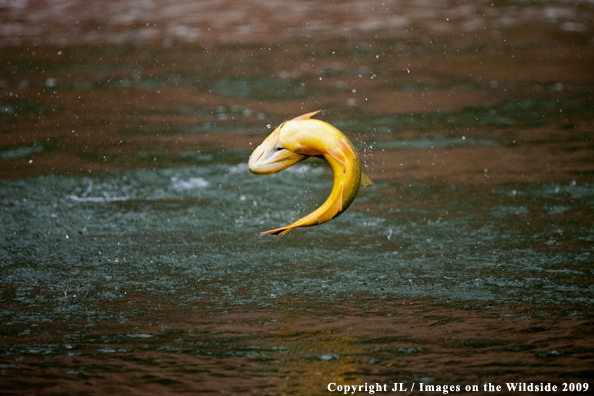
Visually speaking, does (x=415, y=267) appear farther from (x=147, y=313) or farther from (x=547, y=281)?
(x=147, y=313)

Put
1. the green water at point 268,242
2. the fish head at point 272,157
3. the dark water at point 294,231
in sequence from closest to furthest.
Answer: the dark water at point 294,231 < the fish head at point 272,157 < the green water at point 268,242

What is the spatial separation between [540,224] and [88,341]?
3.28m

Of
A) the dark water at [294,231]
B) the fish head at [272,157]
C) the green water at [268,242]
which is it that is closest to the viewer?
the dark water at [294,231]

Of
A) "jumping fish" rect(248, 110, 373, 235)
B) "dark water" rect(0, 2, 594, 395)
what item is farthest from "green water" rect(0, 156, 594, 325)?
"jumping fish" rect(248, 110, 373, 235)

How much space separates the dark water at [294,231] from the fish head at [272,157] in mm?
847

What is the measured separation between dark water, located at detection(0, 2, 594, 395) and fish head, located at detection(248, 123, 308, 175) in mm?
847

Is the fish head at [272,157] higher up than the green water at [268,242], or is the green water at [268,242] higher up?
the fish head at [272,157]

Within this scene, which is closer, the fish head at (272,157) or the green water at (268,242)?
the fish head at (272,157)

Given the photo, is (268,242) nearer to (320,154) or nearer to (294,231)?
(294,231)

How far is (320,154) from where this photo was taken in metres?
3.54

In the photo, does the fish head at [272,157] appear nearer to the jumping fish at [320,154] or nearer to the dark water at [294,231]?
the jumping fish at [320,154]

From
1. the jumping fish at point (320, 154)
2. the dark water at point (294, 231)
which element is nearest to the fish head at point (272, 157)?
the jumping fish at point (320, 154)

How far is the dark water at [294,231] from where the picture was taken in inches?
135

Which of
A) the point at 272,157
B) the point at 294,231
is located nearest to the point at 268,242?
the point at 294,231
